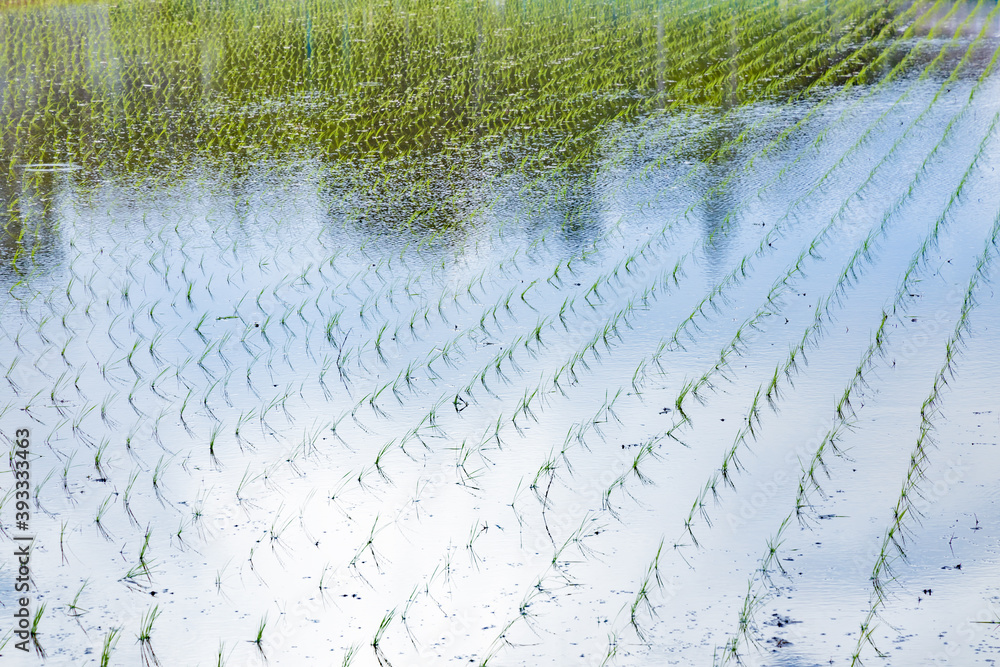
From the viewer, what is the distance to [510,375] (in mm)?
4199

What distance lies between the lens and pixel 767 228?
18.7 ft

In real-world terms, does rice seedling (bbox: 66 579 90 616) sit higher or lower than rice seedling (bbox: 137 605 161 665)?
higher

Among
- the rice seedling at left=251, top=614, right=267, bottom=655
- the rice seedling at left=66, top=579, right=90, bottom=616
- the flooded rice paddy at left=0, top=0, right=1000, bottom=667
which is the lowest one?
the rice seedling at left=251, top=614, right=267, bottom=655

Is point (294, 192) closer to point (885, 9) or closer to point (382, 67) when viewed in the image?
point (382, 67)

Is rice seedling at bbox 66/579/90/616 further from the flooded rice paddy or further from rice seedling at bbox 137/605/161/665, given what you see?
rice seedling at bbox 137/605/161/665

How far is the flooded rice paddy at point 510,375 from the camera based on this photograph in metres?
2.81

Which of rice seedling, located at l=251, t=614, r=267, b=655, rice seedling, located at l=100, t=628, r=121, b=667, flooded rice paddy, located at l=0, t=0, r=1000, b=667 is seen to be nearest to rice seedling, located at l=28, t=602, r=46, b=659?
flooded rice paddy, located at l=0, t=0, r=1000, b=667

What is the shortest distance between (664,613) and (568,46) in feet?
29.1

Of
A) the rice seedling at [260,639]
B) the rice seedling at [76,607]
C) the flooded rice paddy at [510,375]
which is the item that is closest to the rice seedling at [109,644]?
the flooded rice paddy at [510,375]

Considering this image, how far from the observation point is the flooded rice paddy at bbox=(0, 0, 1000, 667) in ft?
9.21

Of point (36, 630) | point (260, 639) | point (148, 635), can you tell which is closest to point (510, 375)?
point (260, 639)

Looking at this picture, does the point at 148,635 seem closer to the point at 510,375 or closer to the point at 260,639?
the point at 260,639

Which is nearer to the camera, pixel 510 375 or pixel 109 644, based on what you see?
pixel 109 644

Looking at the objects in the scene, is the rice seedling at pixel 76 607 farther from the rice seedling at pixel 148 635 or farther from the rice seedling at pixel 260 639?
the rice seedling at pixel 260 639
